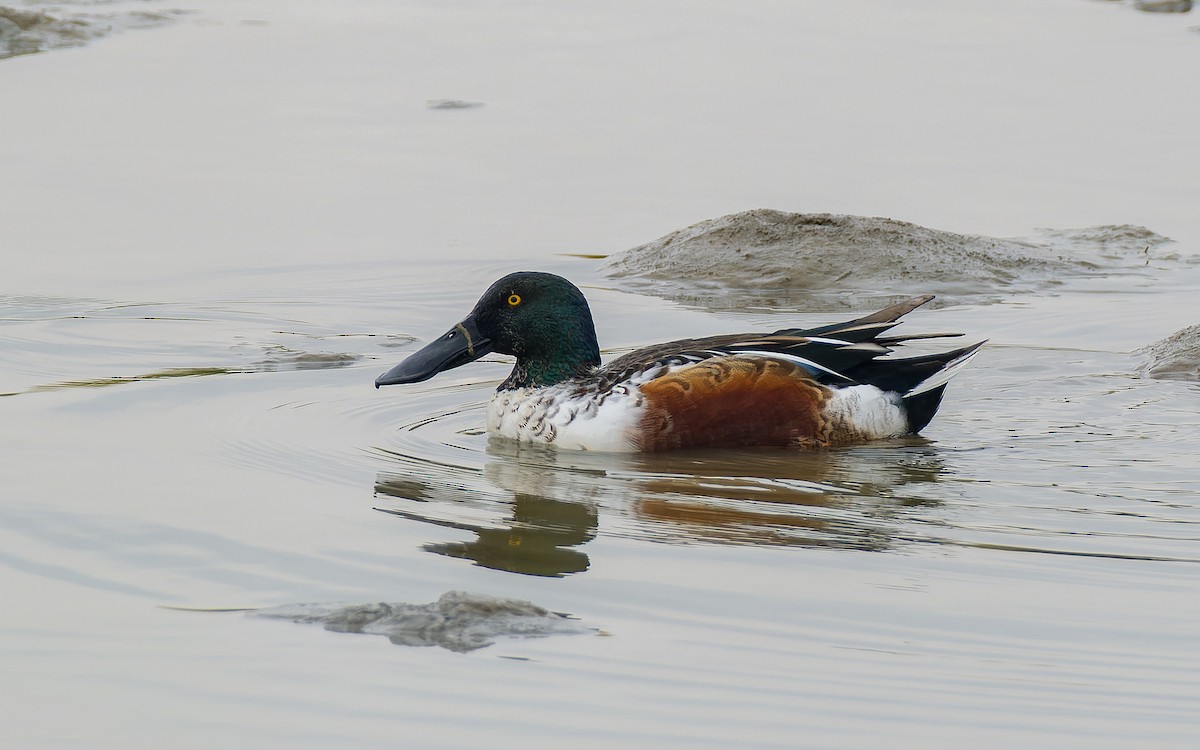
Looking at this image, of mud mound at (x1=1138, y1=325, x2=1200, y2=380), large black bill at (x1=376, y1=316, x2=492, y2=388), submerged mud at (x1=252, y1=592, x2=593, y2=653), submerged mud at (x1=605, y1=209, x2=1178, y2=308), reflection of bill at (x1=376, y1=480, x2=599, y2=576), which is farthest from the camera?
submerged mud at (x1=605, y1=209, x2=1178, y2=308)

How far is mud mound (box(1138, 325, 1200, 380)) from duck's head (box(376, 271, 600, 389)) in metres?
2.65

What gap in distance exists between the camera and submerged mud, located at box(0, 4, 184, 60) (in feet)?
49.9

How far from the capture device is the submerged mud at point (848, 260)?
9.98 metres

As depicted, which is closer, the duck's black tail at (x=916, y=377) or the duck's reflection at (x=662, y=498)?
the duck's reflection at (x=662, y=498)

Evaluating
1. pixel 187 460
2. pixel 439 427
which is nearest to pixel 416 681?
pixel 187 460

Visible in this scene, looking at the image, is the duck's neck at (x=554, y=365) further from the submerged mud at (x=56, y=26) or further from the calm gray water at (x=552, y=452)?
the submerged mud at (x=56, y=26)

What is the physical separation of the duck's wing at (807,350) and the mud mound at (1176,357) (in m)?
1.31

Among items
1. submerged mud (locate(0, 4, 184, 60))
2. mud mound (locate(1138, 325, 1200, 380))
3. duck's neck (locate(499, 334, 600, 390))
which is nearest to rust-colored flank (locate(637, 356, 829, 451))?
duck's neck (locate(499, 334, 600, 390))

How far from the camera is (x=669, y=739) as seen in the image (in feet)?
13.4

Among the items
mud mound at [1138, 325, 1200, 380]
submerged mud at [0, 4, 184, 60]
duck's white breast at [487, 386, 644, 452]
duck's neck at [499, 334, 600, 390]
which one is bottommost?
duck's white breast at [487, 386, 644, 452]

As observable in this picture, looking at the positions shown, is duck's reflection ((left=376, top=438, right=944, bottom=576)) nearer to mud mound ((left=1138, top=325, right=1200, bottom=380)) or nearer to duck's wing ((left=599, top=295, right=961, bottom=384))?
duck's wing ((left=599, top=295, right=961, bottom=384))

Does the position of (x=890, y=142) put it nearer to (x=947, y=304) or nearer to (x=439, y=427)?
(x=947, y=304)

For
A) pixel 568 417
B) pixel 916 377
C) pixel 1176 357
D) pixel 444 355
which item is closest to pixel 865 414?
pixel 916 377

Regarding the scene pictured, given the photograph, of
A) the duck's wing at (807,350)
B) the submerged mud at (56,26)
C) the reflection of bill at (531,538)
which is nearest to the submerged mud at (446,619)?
the reflection of bill at (531,538)
